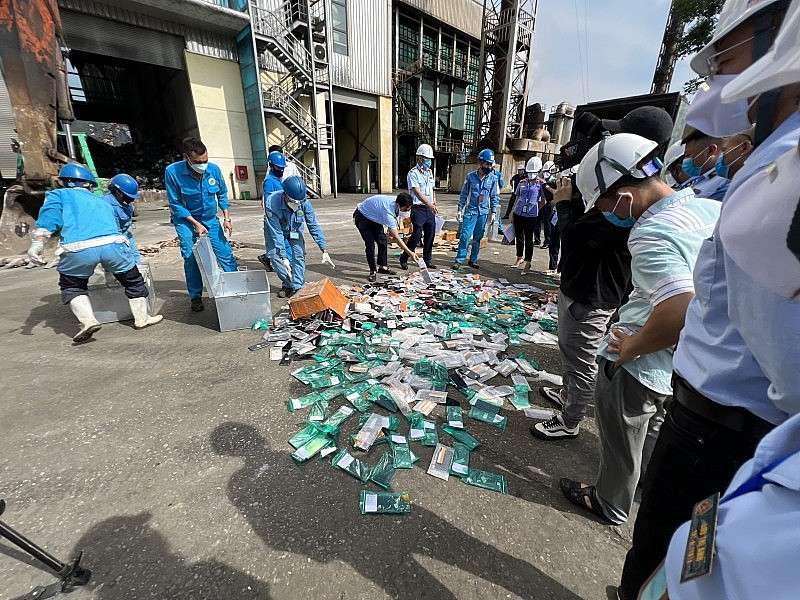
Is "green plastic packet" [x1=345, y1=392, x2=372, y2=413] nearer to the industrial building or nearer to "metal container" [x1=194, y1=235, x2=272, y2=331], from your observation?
"metal container" [x1=194, y1=235, x2=272, y2=331]

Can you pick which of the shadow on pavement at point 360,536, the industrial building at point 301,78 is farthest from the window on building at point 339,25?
the shadow on pavement at point 360,536

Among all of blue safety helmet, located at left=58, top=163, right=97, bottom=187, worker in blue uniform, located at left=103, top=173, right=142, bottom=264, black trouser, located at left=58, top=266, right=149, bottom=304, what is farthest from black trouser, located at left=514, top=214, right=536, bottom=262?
blue safety helmet, located at left=58, top=163, right=97, bottom=187

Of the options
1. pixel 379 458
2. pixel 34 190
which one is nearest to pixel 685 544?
Answer: pixel 379 458

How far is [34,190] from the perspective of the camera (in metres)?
6.14

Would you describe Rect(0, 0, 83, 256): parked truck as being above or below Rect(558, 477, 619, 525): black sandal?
above

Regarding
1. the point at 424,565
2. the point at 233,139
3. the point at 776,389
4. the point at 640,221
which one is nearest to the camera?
the point at 776,389

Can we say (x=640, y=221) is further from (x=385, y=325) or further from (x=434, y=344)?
(x=385, y=325)

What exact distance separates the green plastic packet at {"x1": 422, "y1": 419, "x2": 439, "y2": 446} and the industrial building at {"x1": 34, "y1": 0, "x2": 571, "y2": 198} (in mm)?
13223

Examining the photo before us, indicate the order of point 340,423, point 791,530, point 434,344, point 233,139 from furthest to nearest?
1. point 233,139
2. point 434,344
3. point 340,423
4. point 791,530

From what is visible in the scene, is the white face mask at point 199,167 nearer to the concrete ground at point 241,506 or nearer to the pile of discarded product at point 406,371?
the pile of discarded product at point 406,371

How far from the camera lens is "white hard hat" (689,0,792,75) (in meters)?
0.81

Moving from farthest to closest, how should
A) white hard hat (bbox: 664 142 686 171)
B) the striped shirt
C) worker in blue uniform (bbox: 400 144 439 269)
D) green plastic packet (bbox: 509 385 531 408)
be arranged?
worker in blue uniform (bbox: 400 144 439 269) < white hard hat (bbox: 664 142 686 171) < green plastic packet (bbox: 509 385 531 408) < the striped shirt

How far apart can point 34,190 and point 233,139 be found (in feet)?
32.9

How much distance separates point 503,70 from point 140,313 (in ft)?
63.0
